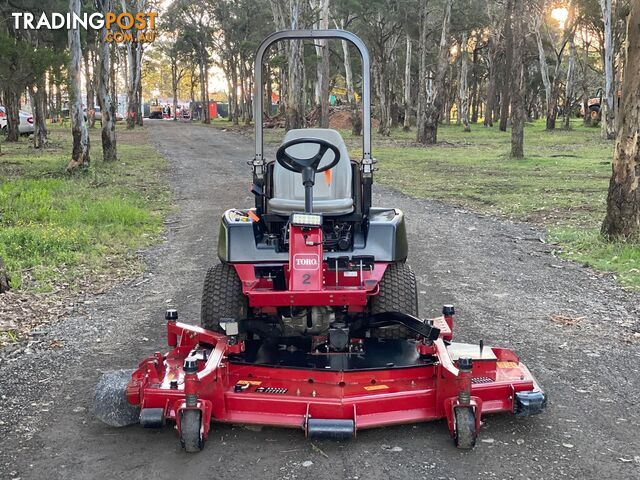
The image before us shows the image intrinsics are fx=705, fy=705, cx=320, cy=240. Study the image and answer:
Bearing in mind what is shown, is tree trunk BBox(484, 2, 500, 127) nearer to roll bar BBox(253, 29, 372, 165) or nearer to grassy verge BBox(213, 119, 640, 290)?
grassy verge BBox(213, 119, 640, 290)

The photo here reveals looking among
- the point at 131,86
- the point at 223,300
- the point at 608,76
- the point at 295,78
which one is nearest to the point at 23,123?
the point at 131,86

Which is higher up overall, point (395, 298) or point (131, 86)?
point (131, 86)

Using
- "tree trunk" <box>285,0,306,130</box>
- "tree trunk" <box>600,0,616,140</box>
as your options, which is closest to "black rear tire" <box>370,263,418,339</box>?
"tree trunk" <box>285,0,306,130</box>

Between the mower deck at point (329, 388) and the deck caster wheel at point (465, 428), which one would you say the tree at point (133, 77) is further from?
the deck caster wheel at point (465, 428)

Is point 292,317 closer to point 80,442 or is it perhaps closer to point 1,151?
point 80,442

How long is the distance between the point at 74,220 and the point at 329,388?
7.44 meters

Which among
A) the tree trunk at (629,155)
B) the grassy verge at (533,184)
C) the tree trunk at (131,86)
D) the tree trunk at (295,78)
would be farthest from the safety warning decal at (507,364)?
the tree trunk at (131,86)

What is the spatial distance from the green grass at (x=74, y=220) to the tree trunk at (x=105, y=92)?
164 centimetres

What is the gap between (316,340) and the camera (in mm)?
4566

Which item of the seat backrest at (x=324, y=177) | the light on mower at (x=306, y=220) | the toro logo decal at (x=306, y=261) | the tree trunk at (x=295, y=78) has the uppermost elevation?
the tree trunk at (x=295, y=78)

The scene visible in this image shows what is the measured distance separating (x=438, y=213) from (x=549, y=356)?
702 centimetres

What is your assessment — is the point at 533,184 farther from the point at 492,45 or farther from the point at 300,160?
the point at 492,45

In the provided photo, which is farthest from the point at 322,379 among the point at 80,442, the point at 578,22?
the point at 578,22

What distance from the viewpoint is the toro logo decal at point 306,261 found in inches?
168
